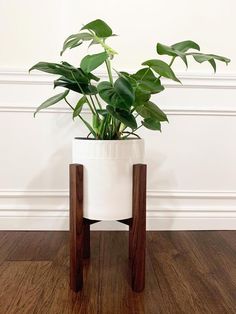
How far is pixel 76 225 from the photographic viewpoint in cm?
91

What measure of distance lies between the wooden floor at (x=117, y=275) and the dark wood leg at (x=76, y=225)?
44 mm

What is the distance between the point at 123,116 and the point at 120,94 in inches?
2.7

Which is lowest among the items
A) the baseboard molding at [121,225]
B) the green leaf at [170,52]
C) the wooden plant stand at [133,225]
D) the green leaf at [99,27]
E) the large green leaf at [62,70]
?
the baseboard molding at [121,225]

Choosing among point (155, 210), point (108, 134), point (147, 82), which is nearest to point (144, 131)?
point (155, 210)

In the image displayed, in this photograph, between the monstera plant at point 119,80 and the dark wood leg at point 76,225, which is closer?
the monstera plant at point 119,80

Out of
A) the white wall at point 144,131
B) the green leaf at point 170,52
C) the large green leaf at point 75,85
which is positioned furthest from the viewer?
the white wall at point 144,131

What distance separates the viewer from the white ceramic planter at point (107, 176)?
0.90 m

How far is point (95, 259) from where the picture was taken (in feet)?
3.69

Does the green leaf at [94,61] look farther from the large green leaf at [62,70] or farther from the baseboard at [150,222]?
the baseboard at [150,222]

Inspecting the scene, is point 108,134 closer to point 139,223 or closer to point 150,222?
point 139,223

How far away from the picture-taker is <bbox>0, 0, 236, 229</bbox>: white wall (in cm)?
139

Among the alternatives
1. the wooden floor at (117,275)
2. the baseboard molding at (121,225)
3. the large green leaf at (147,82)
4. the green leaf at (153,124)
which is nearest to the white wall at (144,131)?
the baseboard molding at (121,225)

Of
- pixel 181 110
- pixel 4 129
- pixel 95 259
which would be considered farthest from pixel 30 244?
pixel 181 110

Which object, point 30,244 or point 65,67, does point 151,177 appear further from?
point 65,67
